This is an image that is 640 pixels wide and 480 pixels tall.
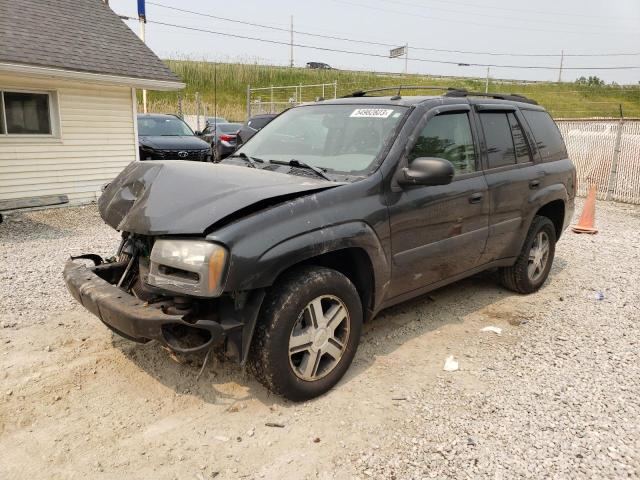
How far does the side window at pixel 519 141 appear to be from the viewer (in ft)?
16.2

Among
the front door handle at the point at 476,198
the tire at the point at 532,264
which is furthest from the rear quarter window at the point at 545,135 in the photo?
the front door handle at the point at 476,198

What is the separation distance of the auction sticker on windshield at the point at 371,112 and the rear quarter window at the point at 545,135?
1927 millimetres

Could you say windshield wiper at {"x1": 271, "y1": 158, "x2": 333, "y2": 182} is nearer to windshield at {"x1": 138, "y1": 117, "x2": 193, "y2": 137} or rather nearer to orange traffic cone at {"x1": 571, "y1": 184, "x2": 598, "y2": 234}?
orange traffic cone at {"x1": 571, "y1": 184, "x2": 598, "y2": 234}

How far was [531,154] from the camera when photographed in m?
5.11

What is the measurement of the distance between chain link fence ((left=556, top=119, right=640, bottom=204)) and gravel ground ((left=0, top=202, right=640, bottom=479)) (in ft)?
27.2

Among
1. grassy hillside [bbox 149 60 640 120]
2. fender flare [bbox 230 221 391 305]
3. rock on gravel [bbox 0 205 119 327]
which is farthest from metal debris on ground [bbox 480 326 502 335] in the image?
grassy hillside [bbox 149 60 640 120]

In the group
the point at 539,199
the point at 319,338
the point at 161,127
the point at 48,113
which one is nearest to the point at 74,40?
the point at 48,113

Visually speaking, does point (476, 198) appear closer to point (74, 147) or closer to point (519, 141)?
point (519, 141)

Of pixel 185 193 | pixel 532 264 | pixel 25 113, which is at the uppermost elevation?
pixel 25 113

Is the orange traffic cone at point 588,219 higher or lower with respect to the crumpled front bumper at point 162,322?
lower

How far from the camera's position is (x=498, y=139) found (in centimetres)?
473

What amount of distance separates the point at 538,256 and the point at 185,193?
391cm

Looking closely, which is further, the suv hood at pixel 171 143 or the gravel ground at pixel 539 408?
the suv hood at pixel 171 143

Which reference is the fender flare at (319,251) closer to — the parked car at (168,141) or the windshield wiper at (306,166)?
the windshield wiper at (306,166)
